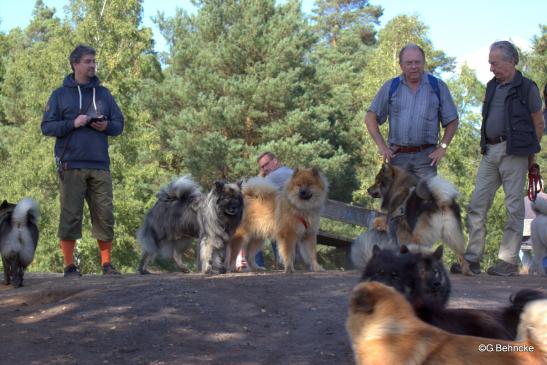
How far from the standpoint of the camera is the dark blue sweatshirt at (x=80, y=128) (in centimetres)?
870

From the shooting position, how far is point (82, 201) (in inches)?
352

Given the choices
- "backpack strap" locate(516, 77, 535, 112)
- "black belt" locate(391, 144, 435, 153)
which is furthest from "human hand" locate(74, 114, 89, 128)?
"backpack strap" locate(516, 77, 535, 112)

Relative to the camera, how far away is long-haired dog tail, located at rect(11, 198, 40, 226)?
8.63 meters

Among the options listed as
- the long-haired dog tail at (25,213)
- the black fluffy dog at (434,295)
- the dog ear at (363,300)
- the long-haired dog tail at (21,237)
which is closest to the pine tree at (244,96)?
the long-haired dog tail at (25,213)

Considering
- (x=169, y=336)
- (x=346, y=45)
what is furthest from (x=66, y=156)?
(x=346, y=45)

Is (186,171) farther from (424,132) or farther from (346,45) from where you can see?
(424,132)

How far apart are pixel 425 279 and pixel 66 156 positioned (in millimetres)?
4805

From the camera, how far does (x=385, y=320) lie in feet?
11.0

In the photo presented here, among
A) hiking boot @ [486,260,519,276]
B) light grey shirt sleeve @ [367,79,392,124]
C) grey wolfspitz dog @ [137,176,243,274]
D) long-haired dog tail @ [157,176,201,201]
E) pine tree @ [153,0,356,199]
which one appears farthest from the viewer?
pine tree @ [153,0,356,199]

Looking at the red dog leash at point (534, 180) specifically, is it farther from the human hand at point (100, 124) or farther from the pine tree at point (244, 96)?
the pine tree at point (244, 96)

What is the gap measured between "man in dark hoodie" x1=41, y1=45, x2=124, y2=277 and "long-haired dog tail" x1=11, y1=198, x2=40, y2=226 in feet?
0.96

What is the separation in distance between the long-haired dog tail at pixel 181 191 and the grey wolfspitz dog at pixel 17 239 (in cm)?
174

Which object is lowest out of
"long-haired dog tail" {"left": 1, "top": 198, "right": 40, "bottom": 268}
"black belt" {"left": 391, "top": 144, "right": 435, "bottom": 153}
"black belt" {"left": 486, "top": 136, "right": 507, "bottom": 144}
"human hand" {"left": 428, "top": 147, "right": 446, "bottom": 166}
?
"long-haired dog tail" {"left": 1, "top": 198, "right": 40, "bottom": 268}

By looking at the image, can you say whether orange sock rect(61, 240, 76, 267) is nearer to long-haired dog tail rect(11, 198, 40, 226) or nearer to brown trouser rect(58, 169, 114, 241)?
brown trouser rect(58, 169, 114, 241)
